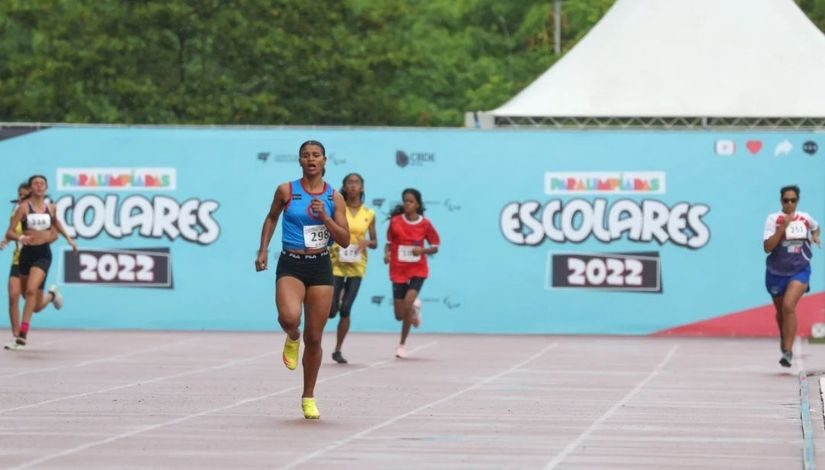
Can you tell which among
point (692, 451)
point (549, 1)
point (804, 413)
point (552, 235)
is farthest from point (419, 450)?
point (549, 1)

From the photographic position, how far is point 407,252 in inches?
961

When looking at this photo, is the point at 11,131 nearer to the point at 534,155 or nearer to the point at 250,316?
the point at 250,316

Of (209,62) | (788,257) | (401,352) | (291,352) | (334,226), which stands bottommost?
(401,352)

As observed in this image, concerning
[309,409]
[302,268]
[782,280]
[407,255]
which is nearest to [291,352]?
[309,409]

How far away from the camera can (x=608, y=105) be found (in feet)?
113

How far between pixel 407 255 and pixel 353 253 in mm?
1087

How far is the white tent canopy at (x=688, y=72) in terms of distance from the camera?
34125mm

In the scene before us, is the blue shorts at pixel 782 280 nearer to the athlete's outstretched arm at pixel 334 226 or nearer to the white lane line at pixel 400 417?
the white lane line at pixel 400 417

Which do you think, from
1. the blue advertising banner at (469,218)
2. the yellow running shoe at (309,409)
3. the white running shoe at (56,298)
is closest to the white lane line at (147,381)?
the yellow running shoe at (309,409)

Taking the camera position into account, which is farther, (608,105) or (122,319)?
(608,105)

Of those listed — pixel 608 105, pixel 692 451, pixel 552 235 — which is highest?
pixel 608 105

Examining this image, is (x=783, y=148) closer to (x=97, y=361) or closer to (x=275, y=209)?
(x=97, y=361)

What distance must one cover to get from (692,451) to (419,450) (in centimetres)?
Answer: 168

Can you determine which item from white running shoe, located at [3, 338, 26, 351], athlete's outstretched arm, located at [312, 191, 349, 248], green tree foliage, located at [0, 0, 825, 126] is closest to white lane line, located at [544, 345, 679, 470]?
athlete's outstretched arm, located at [312, 191, 349, 248]
